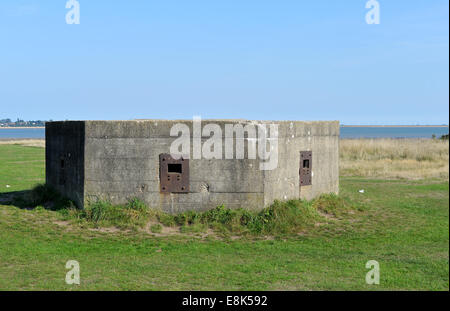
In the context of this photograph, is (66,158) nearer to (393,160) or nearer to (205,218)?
(205,218)

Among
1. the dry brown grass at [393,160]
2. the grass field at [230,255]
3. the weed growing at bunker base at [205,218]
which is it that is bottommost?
the grass field at [230,255]

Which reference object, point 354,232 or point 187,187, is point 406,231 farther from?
point 187,187

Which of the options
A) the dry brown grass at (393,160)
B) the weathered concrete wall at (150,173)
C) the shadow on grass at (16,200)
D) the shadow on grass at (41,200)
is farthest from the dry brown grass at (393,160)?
the shadow on grass at (16,200)

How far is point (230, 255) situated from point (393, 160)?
66.0 feet

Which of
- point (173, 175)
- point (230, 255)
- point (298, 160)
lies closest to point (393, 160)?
point (298, 160)

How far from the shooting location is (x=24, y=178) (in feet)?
65.0

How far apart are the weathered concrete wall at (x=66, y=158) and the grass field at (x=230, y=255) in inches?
34.0

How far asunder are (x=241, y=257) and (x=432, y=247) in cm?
354

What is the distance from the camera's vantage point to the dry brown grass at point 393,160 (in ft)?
71.0

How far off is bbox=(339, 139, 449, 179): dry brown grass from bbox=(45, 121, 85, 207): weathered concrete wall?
13.9 metres

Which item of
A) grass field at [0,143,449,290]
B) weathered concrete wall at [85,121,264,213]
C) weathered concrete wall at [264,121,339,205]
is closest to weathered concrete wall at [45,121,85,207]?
weathered concrete wall at [85,121,264,213]

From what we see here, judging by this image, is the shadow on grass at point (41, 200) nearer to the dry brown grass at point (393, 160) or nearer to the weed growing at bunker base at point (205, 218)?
the weed growing at bunker base at point (205, 218)

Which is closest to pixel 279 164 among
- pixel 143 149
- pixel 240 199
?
pixel 240 199

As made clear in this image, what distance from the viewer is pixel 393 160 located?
26062mm
